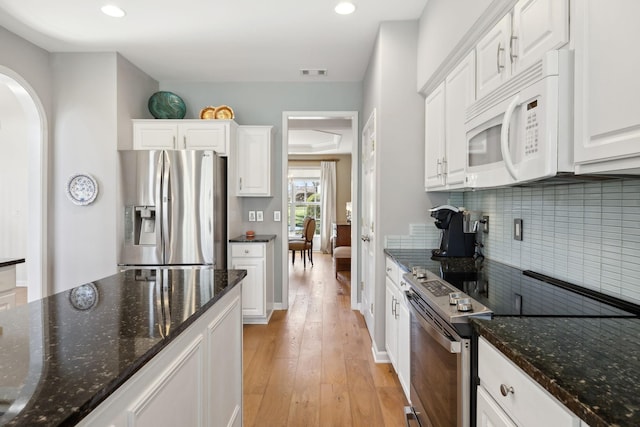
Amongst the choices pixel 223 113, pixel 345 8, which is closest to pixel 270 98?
pixel 223 113

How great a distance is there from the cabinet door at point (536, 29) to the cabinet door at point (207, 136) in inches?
110

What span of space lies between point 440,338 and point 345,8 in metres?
2.32

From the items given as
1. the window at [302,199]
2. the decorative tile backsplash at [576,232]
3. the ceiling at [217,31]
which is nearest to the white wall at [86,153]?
the ceiling at [217,31]

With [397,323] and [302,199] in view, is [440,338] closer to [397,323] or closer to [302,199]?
[397,323]

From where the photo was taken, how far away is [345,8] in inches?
104

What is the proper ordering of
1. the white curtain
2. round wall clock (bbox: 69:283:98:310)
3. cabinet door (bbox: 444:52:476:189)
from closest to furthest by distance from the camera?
round wall clock (bbox: 69:283:98:310)
cabinet door (bbox: 444:52:476:189)
the white curtain

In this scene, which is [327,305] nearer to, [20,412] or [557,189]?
[557,189]

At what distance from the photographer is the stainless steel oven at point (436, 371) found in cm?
122

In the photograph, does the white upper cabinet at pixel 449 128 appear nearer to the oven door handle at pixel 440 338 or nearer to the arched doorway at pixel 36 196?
the oven door handle at pixel 440 338

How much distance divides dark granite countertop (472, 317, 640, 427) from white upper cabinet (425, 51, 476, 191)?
41.6 inches

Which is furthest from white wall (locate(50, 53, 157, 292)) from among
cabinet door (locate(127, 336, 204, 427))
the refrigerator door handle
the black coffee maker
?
the black coffee maker

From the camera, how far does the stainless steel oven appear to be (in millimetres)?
1217

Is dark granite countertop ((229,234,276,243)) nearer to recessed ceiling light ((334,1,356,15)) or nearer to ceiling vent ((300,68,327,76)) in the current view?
ceiling vent ((300,68,327,76))

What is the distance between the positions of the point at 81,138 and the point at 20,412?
3464mm
